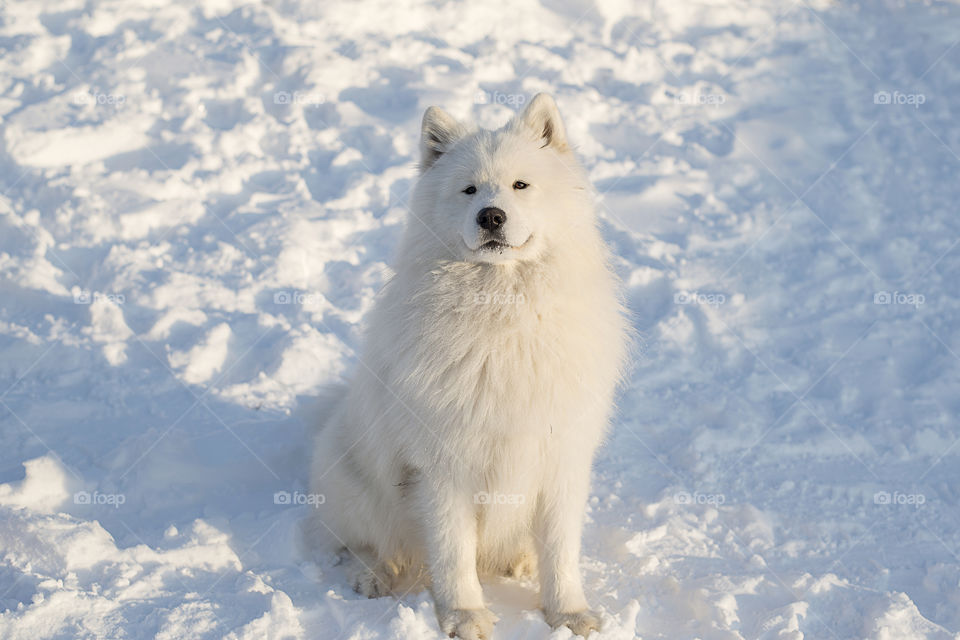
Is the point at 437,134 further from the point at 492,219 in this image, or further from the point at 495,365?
the point at 495,365

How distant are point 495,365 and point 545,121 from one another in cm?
115

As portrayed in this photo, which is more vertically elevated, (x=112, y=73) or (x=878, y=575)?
(x=878, y=575)

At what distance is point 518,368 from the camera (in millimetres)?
3395

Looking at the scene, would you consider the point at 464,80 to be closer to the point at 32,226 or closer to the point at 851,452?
the point at 32,226

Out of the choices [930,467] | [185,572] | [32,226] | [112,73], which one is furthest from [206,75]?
[930,467]

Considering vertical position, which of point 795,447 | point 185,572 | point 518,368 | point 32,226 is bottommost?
point 32,226

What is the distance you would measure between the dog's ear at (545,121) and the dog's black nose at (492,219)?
0.63 metres

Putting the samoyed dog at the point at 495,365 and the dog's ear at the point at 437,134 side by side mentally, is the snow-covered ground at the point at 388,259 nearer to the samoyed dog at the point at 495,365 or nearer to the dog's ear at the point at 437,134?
the samoyed dog at the point at 495,365

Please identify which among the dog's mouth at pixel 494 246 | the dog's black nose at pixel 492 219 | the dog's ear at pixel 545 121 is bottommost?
the dog's mouth at pixel 494 246

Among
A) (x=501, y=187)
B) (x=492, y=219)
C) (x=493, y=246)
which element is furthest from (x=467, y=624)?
(x=501, y=187)

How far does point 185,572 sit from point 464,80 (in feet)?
18.0

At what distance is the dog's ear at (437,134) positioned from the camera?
3777 mm

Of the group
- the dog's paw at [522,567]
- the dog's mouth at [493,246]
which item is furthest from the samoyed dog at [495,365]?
the dog's paw at [522,567]

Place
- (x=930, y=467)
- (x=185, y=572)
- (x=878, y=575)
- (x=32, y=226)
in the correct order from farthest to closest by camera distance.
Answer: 1. (x=32, y=226)
2. (x=930, y=467)
3. (x=878, y=575)
4. (x=185, y=572)
